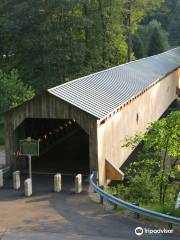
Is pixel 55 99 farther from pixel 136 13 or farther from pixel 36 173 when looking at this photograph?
pixel 136 13

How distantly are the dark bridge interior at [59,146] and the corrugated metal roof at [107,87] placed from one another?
9.21 feet

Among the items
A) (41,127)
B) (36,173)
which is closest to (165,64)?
(41,127)

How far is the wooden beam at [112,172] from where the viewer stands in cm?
1869

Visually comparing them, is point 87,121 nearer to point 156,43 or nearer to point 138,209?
point 138,209

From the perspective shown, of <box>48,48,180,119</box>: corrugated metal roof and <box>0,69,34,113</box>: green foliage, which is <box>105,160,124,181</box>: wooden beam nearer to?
<box>48,48,180,119</box>: corrugated metal roof

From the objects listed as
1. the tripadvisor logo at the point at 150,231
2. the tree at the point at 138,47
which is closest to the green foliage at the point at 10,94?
the tripadvisor logo at the point at 150,231

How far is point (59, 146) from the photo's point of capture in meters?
25.5

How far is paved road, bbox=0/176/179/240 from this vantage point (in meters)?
13.1

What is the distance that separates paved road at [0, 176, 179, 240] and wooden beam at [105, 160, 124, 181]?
1.91m

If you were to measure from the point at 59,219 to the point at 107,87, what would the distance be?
10074 millimetres

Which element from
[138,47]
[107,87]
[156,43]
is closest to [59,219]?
[107,87]

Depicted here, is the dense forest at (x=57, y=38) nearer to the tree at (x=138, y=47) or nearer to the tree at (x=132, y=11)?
the tree at (x=132, y=11)

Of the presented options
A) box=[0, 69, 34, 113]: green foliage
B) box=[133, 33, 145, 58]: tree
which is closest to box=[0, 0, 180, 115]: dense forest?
box=[0, 69, 34, 113]: green foliage

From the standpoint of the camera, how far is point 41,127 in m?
23.9
